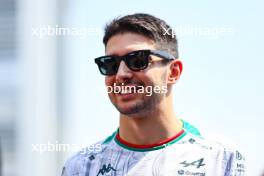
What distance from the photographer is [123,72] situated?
69.8 inches

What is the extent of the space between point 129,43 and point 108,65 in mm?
97

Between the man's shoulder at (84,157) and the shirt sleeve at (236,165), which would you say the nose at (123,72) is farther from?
the shirt sleeve at (236,165)

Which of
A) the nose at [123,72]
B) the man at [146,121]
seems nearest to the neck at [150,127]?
the man at [146,121]

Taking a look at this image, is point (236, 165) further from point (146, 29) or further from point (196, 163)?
point (146, 29)

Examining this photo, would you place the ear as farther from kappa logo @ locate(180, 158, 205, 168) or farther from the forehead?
kappa logo @ locate(180, 158, 205, 168)

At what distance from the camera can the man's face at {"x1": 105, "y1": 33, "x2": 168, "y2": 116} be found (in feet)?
5.82

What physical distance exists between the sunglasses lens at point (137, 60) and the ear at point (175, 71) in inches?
3.9

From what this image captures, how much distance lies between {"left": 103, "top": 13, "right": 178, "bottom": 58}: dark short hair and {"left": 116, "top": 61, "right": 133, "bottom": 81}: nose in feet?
0.36

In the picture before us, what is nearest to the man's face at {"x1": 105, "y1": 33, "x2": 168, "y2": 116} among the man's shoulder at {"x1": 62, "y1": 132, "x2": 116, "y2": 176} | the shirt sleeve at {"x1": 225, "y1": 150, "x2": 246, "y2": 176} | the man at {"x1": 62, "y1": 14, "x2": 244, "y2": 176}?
the man at {"x1": 62, "y1": 14, "x2": 244, "y2": 176}

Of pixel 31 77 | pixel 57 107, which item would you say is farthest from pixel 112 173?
pixel 31 77

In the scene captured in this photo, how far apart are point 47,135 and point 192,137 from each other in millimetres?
499

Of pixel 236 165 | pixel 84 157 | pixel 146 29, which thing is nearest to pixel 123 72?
pixel 146 29

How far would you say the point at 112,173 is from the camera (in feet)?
5.88

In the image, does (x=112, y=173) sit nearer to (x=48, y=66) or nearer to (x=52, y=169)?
(x=52, y=169)
